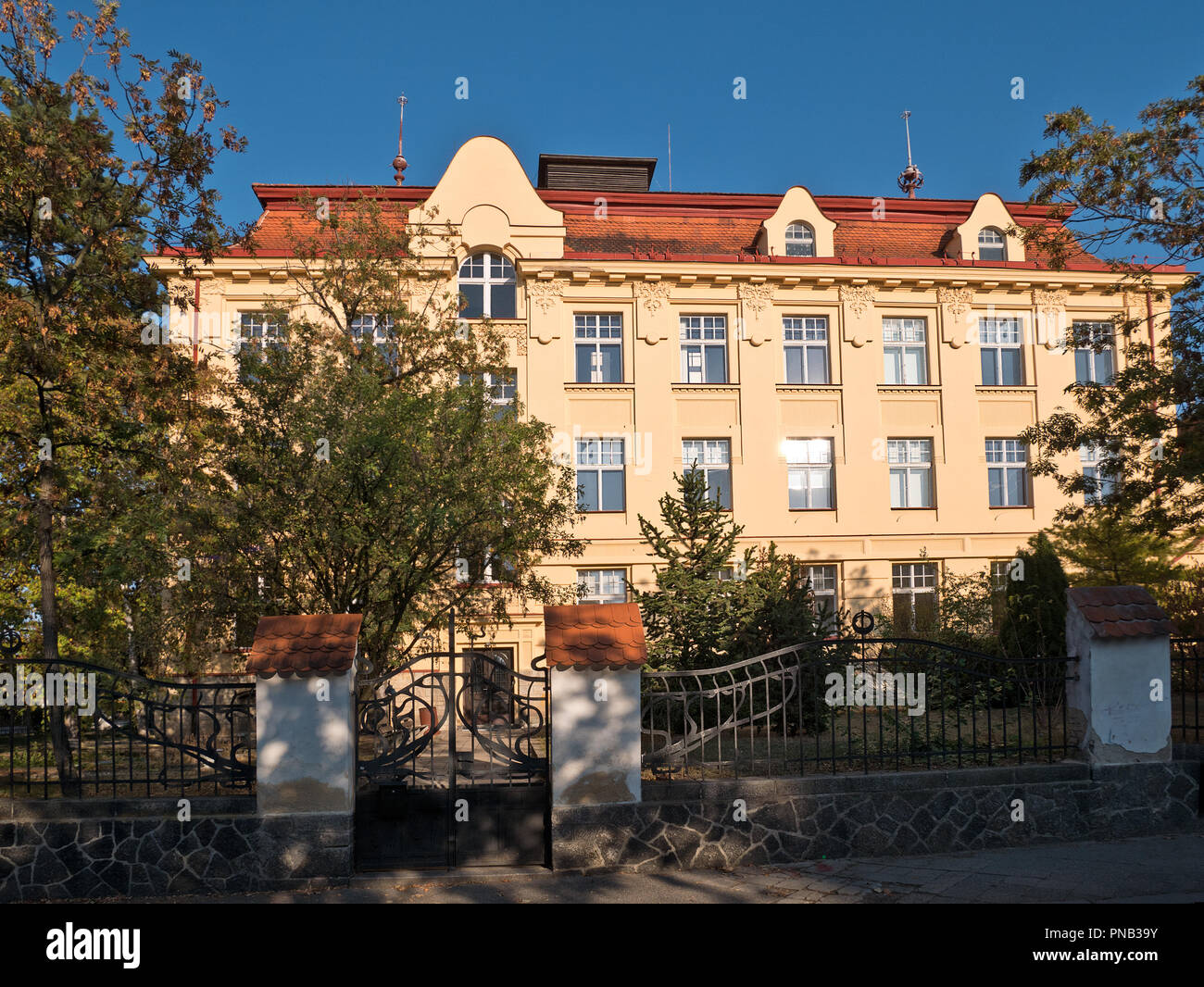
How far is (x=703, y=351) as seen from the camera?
23.7 metres

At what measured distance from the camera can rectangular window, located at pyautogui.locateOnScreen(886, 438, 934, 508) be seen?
2411 cm

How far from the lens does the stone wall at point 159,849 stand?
26.2 ft

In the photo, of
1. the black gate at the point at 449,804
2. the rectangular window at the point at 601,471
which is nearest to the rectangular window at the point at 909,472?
the rectangular window at the point at 601,471

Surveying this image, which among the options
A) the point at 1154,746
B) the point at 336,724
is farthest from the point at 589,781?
the point at 1154,746

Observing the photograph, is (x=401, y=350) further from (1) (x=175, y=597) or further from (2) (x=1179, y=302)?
(2) (x=1179, y=302)

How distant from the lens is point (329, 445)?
39.9 feet

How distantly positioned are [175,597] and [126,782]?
17.7ft

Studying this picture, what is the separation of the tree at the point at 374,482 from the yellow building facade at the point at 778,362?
25.0 ft

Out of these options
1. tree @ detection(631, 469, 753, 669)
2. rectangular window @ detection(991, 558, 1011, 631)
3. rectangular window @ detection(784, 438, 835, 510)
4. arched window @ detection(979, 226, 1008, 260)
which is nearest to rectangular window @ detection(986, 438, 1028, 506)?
rectangular window @ detection(991, 558, 1011, 631)

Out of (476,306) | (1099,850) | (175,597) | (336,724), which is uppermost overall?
(476,306)

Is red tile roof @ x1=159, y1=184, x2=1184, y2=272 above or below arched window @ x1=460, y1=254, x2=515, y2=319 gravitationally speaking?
above

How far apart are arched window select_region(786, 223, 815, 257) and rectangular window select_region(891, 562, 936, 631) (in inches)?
332

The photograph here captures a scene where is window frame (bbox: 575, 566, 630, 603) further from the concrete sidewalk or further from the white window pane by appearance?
the concrete sidewalk

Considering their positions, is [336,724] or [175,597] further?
[175,597]
